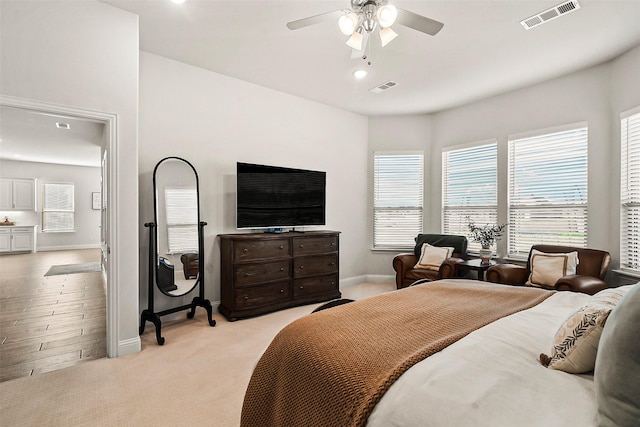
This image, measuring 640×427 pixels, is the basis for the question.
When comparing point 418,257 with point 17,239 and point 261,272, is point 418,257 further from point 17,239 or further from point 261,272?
point 17,239

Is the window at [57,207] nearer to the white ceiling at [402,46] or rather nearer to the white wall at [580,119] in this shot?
the white ceiling at [402,46]

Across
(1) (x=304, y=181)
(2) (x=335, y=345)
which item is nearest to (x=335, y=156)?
(1) (x=304, y=181)

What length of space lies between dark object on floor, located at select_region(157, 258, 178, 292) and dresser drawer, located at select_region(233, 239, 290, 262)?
A: 662mm

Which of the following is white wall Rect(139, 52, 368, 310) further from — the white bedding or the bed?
the white bedding

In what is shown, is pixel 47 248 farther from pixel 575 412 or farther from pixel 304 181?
pixel 575 412

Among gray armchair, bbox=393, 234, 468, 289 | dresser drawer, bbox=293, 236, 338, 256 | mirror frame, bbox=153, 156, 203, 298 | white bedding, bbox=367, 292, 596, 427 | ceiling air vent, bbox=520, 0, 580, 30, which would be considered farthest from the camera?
gray armchair, bbox=393, 234, 468, 289

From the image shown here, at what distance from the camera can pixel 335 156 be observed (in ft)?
16.8

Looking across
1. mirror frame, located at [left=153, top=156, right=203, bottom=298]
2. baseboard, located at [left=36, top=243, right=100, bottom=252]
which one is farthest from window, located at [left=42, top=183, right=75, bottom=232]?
mirror frame, located at [left=153, top=156, right=203, bottom=298]

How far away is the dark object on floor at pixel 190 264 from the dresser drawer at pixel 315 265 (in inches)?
46.3

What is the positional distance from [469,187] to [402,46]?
2.59 meters

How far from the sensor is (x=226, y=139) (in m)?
3.96

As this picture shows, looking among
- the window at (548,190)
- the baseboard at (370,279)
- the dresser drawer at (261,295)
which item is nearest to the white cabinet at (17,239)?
the dresser drawer at (261,295)

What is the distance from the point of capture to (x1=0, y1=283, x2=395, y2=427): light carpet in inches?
75.3

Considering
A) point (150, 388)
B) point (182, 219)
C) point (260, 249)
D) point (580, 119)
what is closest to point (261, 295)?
point (260, 249)
